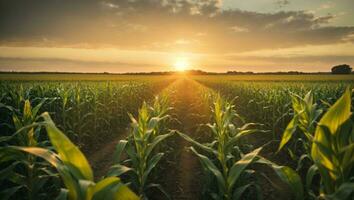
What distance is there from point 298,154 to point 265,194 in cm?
277

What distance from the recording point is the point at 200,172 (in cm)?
654

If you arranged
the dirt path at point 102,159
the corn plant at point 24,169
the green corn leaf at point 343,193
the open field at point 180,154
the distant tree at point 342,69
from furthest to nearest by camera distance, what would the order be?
1. the distant tree at point 342,69
2. the dirt path at point 102,159
3. the corn plant at point 24,169
4. the open field at point 180,154
5. the green corn leaf at point 343,193

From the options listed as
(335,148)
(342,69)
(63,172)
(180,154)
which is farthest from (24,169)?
(342,69)

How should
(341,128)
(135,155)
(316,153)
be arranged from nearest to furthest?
(341,128), (316,153), (135,155)

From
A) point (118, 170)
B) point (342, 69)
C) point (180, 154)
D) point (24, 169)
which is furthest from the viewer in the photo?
point (342, 69)

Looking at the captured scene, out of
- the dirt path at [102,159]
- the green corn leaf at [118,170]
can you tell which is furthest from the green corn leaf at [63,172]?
the dirt path at [102,159]

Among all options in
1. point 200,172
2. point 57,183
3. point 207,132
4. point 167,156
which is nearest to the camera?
point 57,183

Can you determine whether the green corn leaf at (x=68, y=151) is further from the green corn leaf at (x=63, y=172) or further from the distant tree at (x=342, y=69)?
the distant tree at (x=342, y=69)

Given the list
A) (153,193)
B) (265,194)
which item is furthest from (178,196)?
(265,194)

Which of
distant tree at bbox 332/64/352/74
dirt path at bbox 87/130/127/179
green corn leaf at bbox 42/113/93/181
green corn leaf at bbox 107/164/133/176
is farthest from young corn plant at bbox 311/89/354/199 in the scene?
distant tree at bbox 332/64/352/74

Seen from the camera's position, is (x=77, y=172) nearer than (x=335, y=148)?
Yes

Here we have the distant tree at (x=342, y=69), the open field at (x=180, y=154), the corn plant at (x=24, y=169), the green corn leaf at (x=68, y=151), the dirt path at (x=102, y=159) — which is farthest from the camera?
the distant tree at (x=342, y=69)

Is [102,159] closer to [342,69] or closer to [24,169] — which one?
[24,169]

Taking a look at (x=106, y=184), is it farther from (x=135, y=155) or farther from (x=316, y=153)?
(x=135, y=155)
